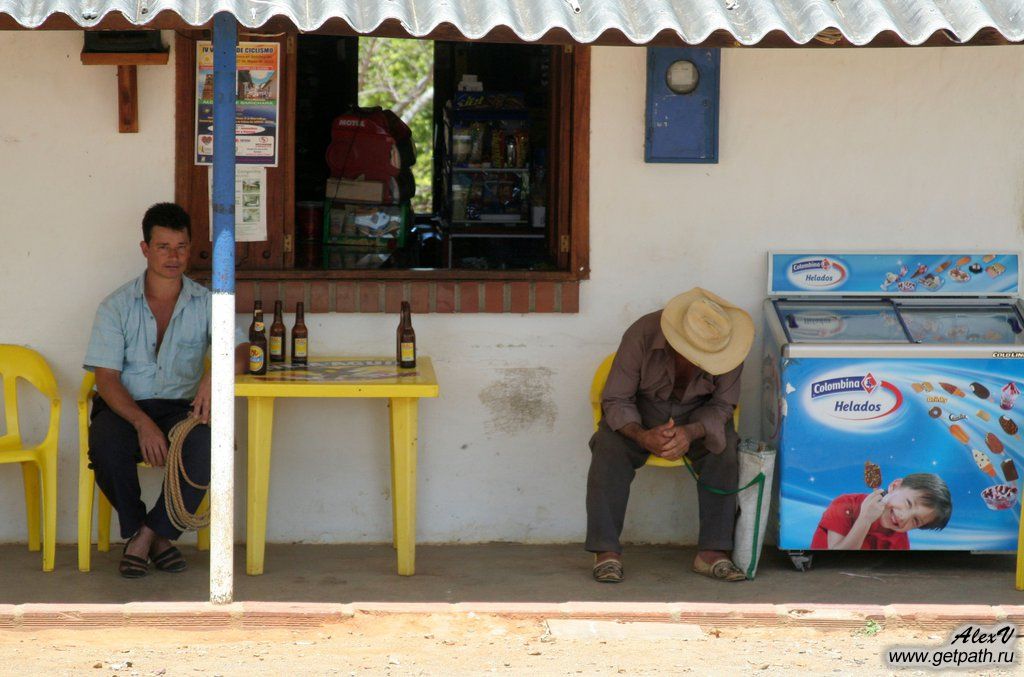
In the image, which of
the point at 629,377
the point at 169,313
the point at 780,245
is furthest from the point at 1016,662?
the point at 169,313

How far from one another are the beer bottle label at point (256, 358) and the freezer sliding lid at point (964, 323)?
2674 millimetres

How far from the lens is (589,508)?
17.7ft

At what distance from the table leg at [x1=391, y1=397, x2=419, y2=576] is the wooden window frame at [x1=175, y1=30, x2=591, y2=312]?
698 mm

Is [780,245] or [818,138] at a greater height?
[818,138]

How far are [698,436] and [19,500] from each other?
2975 millimetres

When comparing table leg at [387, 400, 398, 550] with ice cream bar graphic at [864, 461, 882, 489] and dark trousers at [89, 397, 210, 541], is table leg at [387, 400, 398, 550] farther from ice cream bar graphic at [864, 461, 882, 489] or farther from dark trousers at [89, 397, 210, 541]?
ice cream bar graphic at [864, 461, 882, 489]

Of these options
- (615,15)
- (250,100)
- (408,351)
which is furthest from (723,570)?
(250,100)

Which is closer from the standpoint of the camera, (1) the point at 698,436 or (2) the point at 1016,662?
(2) the point at 1016,662

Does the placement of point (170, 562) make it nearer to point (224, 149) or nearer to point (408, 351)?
point (408, 351)

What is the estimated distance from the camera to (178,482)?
17.3 ft

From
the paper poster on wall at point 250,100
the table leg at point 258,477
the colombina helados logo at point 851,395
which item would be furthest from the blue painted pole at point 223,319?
the colombina helados logo at point 851,395

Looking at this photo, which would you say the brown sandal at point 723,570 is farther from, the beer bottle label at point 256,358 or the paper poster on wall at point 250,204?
the paper poster on wall at point 250,204

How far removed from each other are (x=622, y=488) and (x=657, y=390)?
436mm

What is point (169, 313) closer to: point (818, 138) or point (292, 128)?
point (292, 128)
